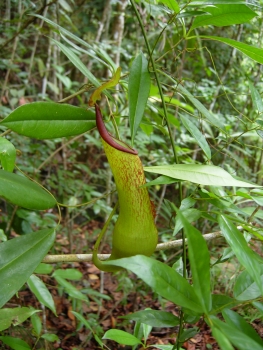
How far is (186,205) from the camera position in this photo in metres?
0.52

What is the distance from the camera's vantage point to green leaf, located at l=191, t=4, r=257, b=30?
0.54 m

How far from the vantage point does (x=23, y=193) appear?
493 millimetres

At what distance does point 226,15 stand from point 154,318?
0.48 metres

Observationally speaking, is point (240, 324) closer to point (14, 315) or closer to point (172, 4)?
point (172, 4)

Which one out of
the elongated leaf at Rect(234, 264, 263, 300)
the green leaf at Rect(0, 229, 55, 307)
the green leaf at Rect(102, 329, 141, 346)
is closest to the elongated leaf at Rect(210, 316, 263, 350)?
the elongated leaf at Rect(234, 264, 263, 300)

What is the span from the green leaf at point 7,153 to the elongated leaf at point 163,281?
0.98 feet

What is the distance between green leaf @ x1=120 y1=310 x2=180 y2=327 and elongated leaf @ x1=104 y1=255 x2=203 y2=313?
117mm

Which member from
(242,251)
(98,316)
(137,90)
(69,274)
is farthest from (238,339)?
(98,316)

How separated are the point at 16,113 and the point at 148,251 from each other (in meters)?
0.29

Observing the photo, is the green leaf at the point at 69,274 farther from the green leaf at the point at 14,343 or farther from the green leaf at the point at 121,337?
the green leaf at the point at 121,337

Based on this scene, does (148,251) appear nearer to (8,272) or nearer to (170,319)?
(170,319)

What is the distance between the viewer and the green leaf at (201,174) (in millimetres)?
440

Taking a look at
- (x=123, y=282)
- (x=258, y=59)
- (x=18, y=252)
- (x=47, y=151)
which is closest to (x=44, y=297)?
(x=18, y=252)

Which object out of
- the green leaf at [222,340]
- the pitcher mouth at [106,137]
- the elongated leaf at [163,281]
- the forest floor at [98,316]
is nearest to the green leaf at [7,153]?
the pitcher mouth at [106,137]
